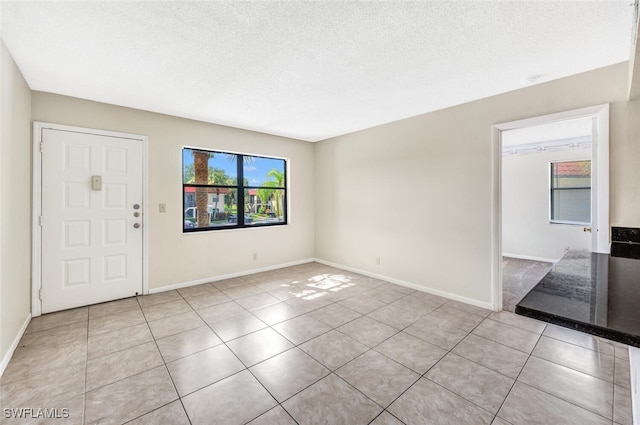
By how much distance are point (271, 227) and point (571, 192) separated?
5.98m

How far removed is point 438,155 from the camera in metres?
3.55

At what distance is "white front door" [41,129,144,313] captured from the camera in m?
2.98

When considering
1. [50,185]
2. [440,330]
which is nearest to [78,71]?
[50,185]

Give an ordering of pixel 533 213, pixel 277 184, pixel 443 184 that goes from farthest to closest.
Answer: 1. pixel 533 213
2. pixel 277 184
3. pixel 443 184

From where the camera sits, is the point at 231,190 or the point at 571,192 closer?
the point at 231,190

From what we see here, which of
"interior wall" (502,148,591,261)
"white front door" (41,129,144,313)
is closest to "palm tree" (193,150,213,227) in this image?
"white front door" (41,129,144,313)

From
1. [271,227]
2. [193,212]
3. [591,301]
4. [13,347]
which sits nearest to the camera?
[591,301]

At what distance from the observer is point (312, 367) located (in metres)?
2.08

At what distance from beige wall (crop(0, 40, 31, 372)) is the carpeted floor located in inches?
188

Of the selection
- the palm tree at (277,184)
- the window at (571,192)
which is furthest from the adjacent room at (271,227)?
the window at (571,192)

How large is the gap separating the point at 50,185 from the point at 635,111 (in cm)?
565

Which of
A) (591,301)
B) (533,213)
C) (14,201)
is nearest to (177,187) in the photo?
(14,201)

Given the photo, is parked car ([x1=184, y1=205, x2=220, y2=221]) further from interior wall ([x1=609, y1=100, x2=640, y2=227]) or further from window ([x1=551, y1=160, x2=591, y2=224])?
window ([x1=551, y1=160, x2=591, y2=224])

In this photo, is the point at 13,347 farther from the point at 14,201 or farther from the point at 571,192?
the point at 571,192
